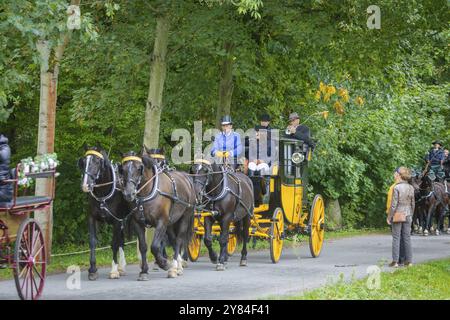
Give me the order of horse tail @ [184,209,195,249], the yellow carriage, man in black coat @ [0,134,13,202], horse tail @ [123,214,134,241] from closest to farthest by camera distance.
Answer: man in black coat @ [0,134,13,202]
horse tail @ [123,214,134,241]
horse tail @ [184,209,195,249]
the yellow carriage

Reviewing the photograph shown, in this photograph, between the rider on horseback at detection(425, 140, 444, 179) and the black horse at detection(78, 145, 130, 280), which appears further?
the rider on horseback at detection(425, 140, 444, 179)

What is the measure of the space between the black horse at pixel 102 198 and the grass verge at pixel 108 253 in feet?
4.94

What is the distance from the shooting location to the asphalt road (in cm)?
1391

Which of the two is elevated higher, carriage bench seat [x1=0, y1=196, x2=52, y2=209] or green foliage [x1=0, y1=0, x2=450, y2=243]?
green foliage [x1=0, y1=0, x2=450, y2=243]

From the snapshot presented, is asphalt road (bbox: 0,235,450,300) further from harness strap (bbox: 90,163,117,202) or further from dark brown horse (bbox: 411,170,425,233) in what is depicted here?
dark brown horse (bbox: 411,170,425,233)

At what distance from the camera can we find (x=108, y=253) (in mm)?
24562

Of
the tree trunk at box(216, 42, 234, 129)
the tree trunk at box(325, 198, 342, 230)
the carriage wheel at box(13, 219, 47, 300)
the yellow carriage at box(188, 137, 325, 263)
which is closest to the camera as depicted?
the carriage wheel at box(13, 219, 47, 300)

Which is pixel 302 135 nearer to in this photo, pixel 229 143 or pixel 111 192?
pixel 229 143

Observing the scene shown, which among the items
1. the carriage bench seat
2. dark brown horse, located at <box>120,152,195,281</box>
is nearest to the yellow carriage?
dark brown horse, located at <box>120,152,195,281</box>

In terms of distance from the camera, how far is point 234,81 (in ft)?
86.5

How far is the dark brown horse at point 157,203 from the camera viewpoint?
15.9 m

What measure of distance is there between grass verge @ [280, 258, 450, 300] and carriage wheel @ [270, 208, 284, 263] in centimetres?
282
